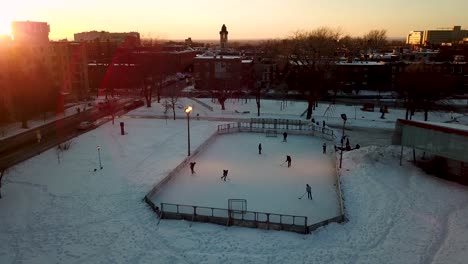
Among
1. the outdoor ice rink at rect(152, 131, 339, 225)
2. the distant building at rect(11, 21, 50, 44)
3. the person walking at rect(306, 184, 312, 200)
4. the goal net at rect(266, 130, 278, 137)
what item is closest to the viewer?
the outdoor ice rink at rect(152, 131, 339, 225)

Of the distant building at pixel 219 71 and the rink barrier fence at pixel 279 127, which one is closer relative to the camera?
the rink barrier fence at pixel 279 127

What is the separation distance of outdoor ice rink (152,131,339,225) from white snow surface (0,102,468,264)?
57.4 inches

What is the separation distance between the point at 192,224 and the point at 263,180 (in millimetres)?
7451

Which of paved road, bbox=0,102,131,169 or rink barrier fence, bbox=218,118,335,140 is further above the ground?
rink barrier fence, bbox=218,118,335,140

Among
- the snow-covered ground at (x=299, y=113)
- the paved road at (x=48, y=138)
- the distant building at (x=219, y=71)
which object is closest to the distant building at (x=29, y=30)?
the paved road at (x=48, y=138)

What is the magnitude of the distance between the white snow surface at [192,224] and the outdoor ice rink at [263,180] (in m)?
1.46

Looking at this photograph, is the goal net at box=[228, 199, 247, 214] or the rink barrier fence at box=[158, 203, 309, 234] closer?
the rink barrier fence at box=[158, 203, 309, 234]

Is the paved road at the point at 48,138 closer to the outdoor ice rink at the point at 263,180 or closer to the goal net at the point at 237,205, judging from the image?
the outdoor ice rink at the point at 263,180

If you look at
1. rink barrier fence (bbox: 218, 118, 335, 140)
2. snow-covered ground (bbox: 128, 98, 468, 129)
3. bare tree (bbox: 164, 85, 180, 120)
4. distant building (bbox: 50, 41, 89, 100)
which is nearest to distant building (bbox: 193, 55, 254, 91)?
bare tree (bbox: 164, 85, 180, 120)

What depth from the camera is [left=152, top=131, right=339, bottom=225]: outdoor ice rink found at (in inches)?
848

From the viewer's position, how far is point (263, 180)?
25219mm

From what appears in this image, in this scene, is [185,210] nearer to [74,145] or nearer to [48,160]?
[48,160]

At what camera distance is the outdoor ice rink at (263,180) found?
2155cm

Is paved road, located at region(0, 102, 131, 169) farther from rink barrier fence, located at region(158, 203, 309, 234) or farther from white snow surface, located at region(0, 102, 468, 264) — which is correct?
rink barrier fence, located at region(158, 203, 309, 234)
